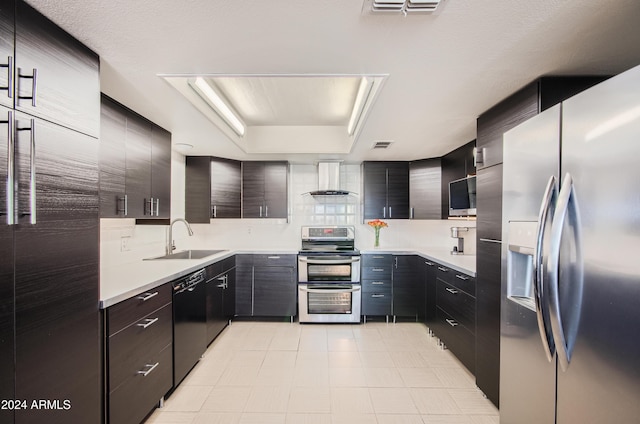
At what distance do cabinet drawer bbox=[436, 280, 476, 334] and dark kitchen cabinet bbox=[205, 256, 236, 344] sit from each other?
7.67ft

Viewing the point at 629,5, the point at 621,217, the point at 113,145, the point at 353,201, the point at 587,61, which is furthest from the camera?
the point at 353,201

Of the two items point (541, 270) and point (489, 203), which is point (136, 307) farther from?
point (489, 203)

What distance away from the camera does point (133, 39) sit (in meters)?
1.26

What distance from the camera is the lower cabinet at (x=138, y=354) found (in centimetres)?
144

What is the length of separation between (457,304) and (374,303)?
1220 millimetres

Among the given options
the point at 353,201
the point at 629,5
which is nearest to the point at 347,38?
the point at 629,5

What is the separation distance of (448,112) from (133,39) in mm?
2062

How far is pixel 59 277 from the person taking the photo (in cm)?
117

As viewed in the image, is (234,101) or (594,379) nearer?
(594,379)

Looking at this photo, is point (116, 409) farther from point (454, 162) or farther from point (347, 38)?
point (454, 162)

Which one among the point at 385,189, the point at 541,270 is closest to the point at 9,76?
the point at 541,270

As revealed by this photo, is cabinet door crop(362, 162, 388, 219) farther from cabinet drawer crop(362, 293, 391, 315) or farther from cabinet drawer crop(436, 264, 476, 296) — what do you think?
cabinet drawer crop(436, 264, 476, 296)

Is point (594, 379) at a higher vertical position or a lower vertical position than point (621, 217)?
lower

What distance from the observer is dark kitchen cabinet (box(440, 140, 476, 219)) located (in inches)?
112
